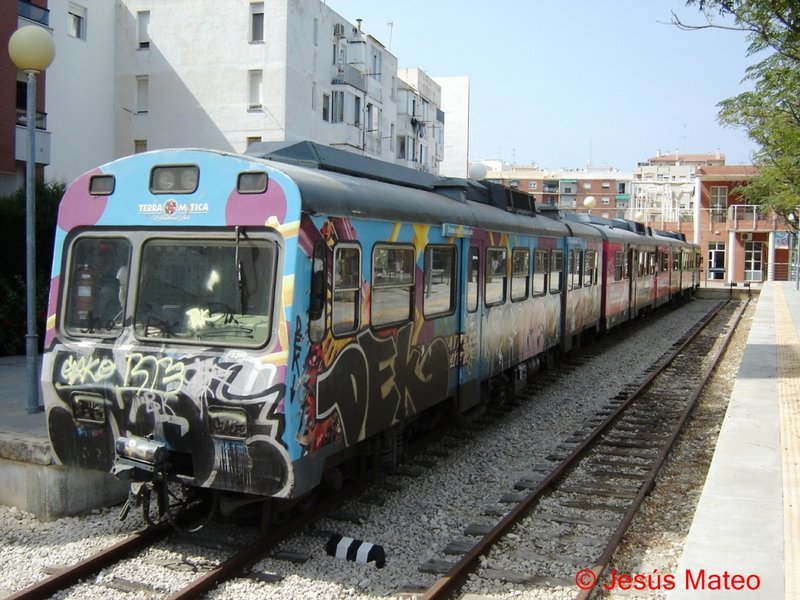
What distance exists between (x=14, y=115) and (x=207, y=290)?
16.0 meters

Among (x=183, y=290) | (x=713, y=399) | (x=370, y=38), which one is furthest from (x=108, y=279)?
(x=370, y=38)

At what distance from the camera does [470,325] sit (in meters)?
8.94

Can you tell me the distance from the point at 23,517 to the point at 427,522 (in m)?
3.31

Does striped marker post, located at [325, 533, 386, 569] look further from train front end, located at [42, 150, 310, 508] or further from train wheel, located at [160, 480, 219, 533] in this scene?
train wheel, located at [160, 480, 219, 533]

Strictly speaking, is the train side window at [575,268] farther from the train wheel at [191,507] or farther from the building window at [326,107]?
the building window at [326,107]

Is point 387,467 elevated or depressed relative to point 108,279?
depressed

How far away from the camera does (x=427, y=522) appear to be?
682 centimetres

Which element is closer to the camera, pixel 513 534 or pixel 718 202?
pixel 513 534

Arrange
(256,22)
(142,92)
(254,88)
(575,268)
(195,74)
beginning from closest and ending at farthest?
(575,268), (256,22), (254,88), (195,74), (142,92)

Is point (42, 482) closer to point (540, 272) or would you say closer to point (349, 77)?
point (540, 272)

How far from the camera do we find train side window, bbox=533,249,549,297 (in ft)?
38.8

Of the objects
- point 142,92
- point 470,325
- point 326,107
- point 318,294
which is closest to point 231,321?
point 318,294

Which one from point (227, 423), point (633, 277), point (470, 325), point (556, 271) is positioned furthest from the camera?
point (633, 277)

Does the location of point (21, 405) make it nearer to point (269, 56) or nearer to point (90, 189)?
point (90, 189)
